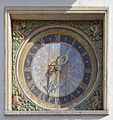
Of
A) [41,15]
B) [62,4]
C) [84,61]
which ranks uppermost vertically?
[62,4]

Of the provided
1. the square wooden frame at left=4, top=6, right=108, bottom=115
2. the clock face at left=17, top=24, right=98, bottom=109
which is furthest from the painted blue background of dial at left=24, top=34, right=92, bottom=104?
the square wooden frame at left=4, top=6, right=108, bottom=115

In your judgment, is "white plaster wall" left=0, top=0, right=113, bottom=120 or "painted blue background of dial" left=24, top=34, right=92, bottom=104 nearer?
"white plaster wall" left=0, top=0, right=113, bottom=120

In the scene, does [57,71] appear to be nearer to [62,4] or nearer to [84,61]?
[84,61]

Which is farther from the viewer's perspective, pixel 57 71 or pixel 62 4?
pixel 57 71

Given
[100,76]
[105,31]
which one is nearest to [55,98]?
[100,76]

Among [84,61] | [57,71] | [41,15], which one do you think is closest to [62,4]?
[41,15]

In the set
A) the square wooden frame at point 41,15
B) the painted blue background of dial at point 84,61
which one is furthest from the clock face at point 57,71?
the square wooden frame at point 41,15

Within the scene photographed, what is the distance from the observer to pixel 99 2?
11516mm

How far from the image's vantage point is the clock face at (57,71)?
11633mm

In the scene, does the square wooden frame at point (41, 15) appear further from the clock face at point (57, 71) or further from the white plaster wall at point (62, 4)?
the clock face at point (57, 71)

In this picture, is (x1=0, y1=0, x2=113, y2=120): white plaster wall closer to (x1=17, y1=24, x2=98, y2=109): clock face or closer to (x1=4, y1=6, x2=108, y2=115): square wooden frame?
(x1=4, y1=6, x2=108, y2=115): square wooden frame

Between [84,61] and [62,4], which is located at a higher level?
[62,4]

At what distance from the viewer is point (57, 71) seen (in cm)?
1168

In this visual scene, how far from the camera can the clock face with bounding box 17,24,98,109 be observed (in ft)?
38.2
